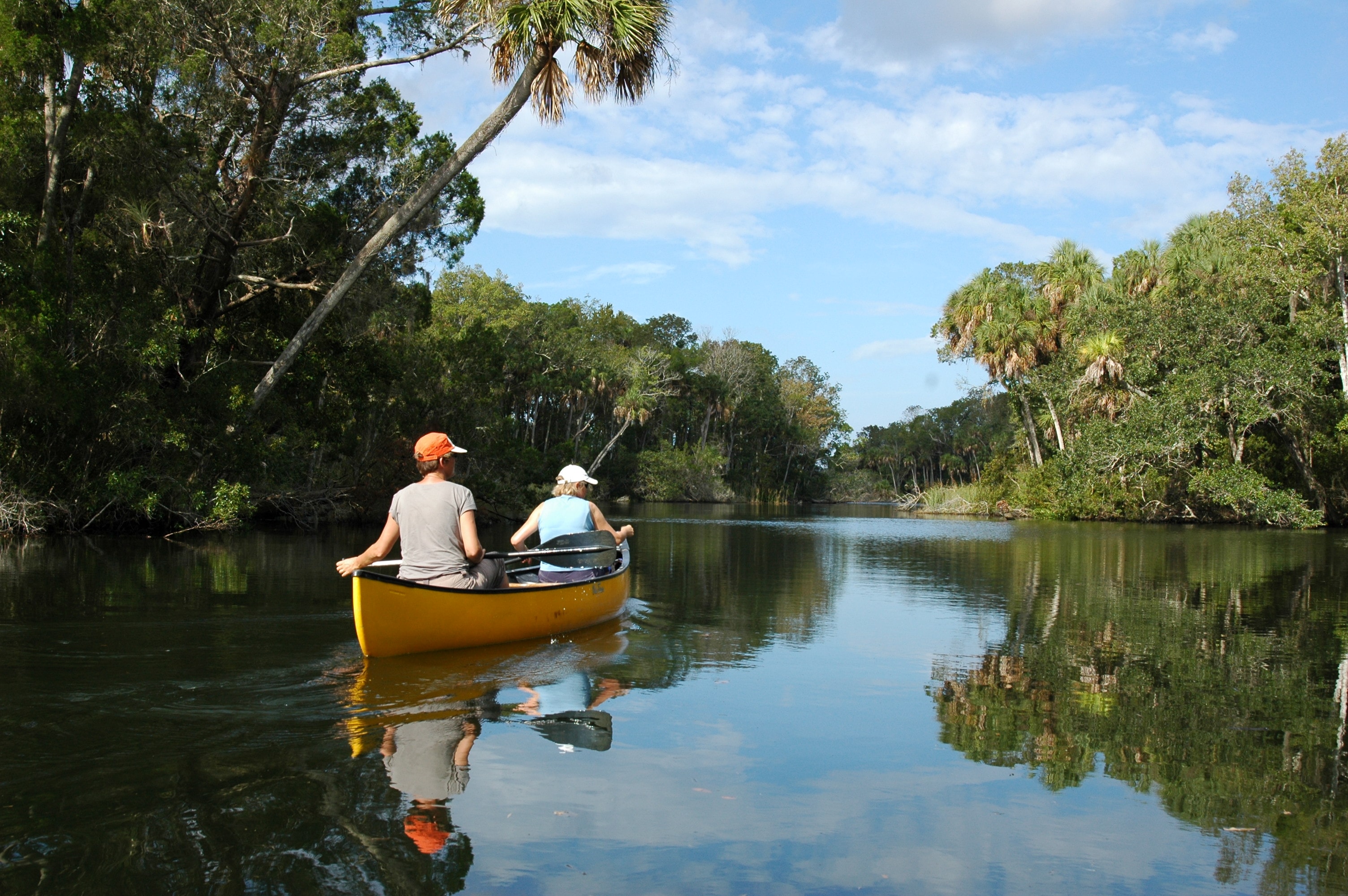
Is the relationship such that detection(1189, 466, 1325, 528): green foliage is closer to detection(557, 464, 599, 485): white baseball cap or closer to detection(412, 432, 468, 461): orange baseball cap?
detection(557, 464, 599, 485): white baseball cap

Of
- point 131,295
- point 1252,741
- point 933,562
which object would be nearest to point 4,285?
point 131,295

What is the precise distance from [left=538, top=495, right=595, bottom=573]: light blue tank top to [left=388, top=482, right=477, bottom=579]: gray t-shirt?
2152 millimetres

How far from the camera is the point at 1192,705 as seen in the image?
6320 mm

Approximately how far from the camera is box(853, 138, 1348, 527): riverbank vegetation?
28875 millimetres

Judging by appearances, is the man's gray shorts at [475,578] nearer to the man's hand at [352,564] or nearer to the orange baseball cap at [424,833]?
the man's hand at [352,564]

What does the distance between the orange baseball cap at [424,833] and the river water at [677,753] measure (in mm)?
17

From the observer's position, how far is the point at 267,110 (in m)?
18.2

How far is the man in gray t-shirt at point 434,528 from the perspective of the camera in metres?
7.16

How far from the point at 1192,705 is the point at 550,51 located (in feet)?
43.0

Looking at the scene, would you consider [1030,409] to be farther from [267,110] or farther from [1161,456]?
[267,110]

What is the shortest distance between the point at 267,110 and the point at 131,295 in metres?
4.08

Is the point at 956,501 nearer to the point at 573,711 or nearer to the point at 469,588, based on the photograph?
the point at 469,588

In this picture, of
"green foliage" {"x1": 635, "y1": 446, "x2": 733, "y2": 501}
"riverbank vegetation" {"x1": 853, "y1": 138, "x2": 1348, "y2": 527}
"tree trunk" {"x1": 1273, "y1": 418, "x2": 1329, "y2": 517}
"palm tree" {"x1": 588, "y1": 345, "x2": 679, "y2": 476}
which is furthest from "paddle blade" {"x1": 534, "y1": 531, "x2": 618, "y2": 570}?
"green foliage" {"x1": 635, "y1": 446, "x2": 733, "y2": 501}

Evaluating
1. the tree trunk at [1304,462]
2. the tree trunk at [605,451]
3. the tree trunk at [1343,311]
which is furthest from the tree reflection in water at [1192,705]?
the tree trunk at [605,451]
